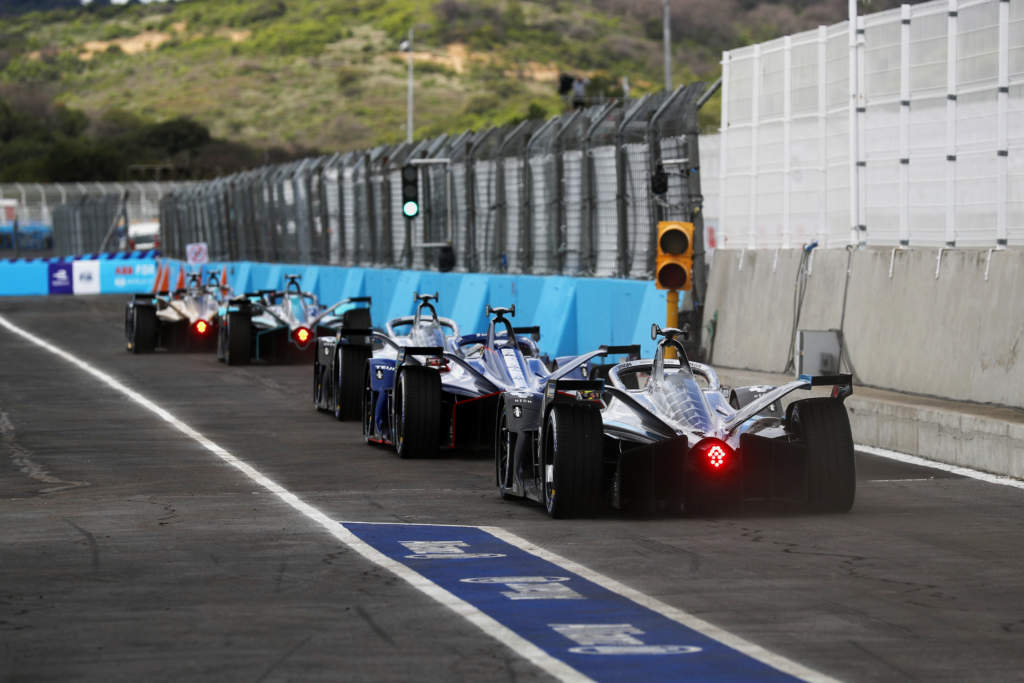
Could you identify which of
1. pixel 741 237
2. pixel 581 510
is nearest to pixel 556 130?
pixel 741 237

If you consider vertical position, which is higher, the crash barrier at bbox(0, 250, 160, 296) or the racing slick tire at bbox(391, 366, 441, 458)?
the crash barrier at bbox(0, 250, 160, 296)

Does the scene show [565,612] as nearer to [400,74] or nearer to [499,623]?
[499,623]

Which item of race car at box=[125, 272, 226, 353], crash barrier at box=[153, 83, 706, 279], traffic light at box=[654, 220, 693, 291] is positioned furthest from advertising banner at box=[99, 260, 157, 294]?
traffic light at box=[654, 220, 693, 291]

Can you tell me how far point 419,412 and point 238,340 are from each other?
1241 cm

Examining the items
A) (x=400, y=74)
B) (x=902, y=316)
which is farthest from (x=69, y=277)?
(x=400, y=74)

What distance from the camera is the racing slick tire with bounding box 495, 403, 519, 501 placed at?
41.9 feet

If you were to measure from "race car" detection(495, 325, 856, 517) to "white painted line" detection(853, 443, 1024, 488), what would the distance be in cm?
244

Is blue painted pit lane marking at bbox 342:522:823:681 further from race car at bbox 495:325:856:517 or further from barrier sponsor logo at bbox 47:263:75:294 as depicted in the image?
barrier sponsor logo at bbox 47:263:75:294

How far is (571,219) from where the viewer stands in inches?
1105

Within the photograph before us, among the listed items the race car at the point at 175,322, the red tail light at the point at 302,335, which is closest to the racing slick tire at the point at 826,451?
the red tail light at the point at 302,335

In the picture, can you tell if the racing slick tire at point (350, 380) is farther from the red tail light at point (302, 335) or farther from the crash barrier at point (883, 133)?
the red tail light at point (302, 335)

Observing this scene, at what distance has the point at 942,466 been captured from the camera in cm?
1500

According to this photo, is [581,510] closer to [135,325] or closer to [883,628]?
[883,628]

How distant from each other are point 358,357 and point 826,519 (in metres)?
8.20
